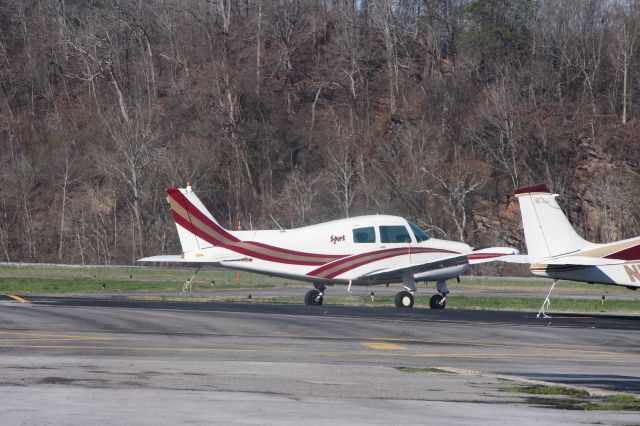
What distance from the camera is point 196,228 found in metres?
28.7

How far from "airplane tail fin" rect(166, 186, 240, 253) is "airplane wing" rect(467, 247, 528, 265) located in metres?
6.32

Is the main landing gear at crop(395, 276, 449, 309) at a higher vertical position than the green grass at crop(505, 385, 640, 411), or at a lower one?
higher

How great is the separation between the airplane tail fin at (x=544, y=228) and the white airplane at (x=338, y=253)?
2.90m

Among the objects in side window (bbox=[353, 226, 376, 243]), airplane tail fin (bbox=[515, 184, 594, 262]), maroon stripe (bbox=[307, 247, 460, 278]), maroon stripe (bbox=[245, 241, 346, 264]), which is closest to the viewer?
airplane tail fin (bbox=[515, 184, 594, 262])

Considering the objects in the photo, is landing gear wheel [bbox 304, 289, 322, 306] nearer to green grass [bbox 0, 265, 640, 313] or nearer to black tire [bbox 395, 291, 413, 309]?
black tire [bbox 395, 291, 413, 309]

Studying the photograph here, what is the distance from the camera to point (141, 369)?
13.5 meters

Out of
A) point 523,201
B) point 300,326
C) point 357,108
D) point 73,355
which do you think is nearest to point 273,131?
point 357,108

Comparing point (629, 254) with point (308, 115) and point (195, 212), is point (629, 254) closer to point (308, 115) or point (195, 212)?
point (195, 212)

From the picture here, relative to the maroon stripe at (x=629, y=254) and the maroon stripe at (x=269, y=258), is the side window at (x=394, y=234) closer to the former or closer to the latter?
the maroon stripe at (x=269, y=258)

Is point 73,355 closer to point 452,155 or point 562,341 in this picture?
point 562,341

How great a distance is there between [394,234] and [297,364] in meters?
14.5

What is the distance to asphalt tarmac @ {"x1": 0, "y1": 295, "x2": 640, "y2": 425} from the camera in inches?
404

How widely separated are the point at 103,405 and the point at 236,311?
13756mm

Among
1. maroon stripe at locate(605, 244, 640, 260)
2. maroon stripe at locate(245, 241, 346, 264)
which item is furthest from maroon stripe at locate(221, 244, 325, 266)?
maroon stripe at locate(605, 244, 640, 260)
